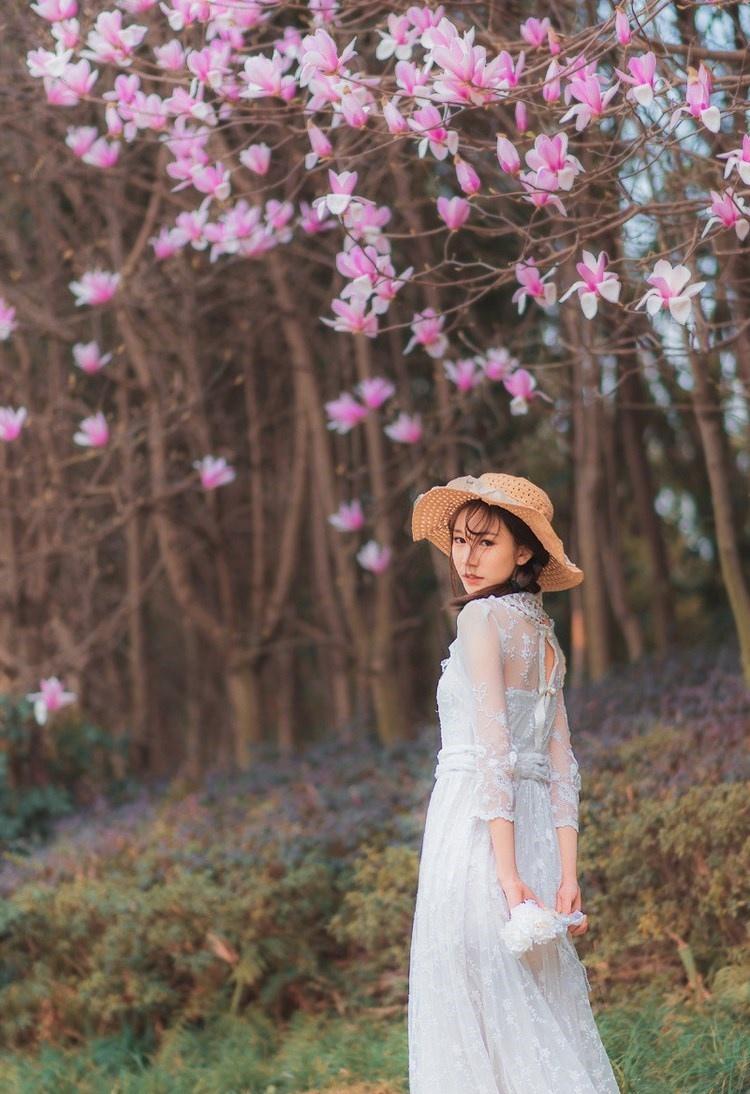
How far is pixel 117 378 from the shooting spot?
260 inches

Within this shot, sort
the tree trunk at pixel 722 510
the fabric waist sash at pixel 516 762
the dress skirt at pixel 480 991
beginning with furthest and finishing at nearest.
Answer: the tree trunk at pixel 722 510, the fabric waist sash at pixel 516 762, the dress skirt at pixel 480 991

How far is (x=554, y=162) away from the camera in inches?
138

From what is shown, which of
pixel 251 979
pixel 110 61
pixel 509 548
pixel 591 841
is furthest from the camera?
pixel 251 979

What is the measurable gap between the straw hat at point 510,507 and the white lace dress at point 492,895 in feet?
0.43

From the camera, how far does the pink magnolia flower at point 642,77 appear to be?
317 cm

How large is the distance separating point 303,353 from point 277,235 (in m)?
1.70

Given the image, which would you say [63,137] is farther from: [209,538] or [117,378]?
[209,538]

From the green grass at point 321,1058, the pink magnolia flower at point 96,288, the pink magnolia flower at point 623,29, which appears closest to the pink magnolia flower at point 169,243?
the pink magnolia flower at point 96,288

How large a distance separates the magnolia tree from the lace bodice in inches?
31.1

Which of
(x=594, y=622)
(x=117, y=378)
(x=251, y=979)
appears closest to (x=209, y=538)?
(x=117, y=378)

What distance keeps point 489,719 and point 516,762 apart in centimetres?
16

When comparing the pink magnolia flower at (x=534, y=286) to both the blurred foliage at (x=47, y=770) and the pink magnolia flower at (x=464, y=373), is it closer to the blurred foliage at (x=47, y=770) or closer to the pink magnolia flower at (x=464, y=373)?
the pink magnolia flower at (x=464, y=373)

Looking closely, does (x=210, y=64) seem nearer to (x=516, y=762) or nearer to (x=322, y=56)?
(x=322, y=56)

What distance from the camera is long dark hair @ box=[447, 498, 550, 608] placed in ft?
10.1
